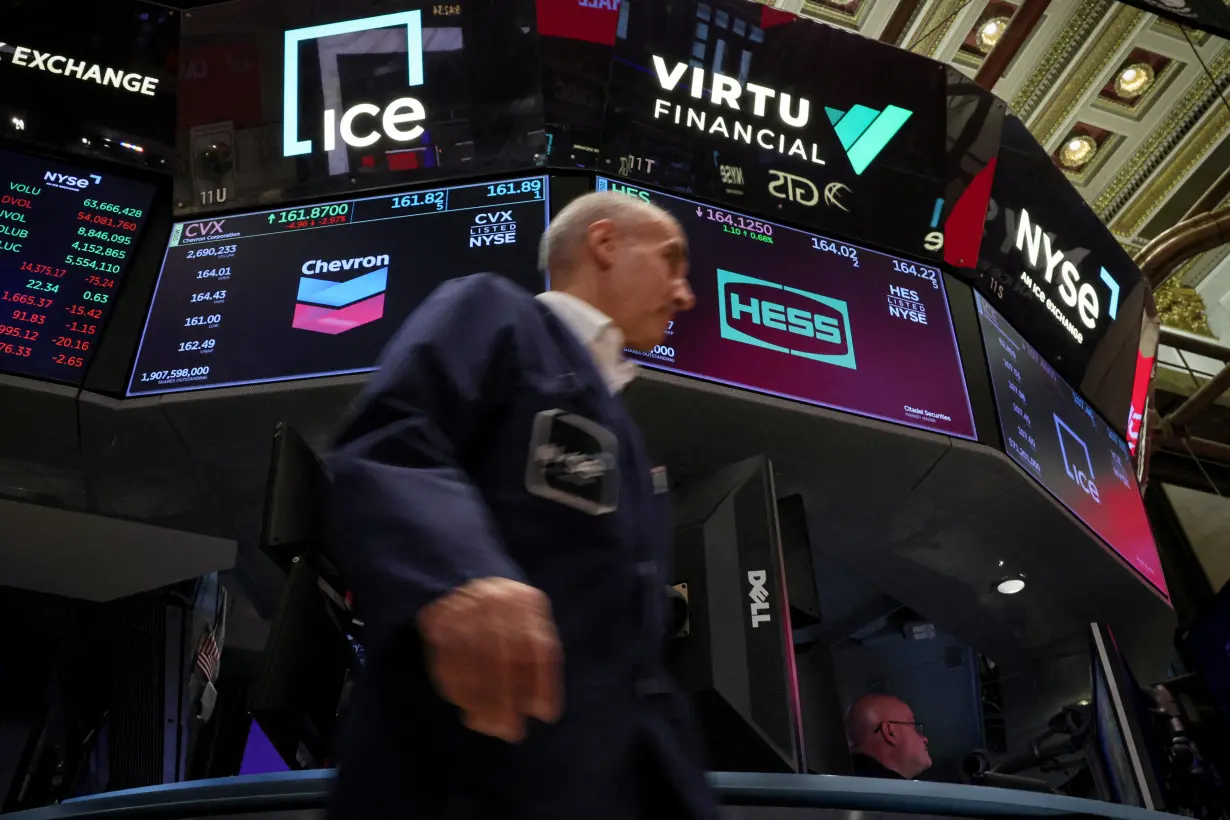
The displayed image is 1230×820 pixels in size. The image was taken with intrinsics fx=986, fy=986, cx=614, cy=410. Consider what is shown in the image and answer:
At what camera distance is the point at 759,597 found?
273 centimetres

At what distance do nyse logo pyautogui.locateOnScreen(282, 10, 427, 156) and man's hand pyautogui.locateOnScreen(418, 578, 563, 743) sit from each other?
305cm

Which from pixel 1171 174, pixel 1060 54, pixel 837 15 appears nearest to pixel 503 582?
pixel 837 15

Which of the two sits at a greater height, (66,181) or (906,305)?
(66,181)

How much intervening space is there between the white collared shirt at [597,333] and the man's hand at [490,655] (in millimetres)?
501

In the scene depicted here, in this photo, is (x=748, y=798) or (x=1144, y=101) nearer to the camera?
(x=748, y=798)

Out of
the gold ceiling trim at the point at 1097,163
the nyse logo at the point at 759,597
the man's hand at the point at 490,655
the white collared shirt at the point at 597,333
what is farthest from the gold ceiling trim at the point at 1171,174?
the man's hand at the point at 490,655

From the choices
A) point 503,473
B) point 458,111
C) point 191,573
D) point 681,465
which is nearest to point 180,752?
point 191,573

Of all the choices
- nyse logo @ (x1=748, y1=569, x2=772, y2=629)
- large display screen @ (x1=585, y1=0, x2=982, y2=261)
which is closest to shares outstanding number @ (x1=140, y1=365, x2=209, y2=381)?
large display screen @ (x1=585, y1=0, x2=982, y2=261)

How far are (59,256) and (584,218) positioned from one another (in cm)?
247

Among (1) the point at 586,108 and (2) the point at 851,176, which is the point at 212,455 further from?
(2) the point at 851,176

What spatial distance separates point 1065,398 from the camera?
13.8 ft

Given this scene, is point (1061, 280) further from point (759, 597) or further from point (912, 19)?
point (912, 19)

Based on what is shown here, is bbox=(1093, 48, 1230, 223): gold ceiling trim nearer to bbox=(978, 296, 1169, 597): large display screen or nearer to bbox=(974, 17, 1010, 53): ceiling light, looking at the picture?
bbox=(974, 17, 1010, 53): ceiling light

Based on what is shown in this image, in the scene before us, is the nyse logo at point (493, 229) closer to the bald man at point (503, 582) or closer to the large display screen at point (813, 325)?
the large display screen at point (813, 325)
